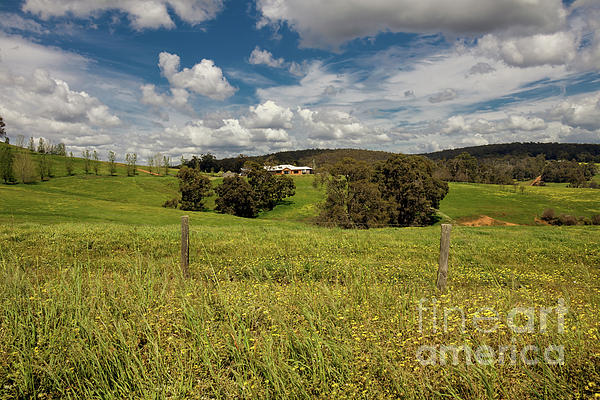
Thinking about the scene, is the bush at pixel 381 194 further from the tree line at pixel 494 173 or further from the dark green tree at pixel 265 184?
the tree line at pixel 494 173

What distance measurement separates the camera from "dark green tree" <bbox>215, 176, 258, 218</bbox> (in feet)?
191

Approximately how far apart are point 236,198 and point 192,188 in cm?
983

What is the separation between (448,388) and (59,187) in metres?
77.7

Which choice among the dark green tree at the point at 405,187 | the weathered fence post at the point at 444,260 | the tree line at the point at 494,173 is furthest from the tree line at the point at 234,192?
the tree line at the point at 494,173

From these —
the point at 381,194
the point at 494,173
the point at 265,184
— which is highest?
the point at 494,173

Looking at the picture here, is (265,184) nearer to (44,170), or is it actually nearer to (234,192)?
(234,192)

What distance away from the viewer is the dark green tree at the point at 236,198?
191 ft

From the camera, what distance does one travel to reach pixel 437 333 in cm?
434

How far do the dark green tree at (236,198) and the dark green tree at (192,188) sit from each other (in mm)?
3682

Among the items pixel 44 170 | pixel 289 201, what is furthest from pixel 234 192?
pixel 44 170

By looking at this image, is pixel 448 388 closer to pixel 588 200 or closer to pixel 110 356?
pixel 110 356

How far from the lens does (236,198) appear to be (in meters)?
58.1

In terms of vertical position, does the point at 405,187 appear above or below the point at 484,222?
above

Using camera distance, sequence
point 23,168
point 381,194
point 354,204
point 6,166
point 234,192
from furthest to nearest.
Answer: point 23,168 → point 234,192 → point 6,166 → point 381,194 → point 354,204
